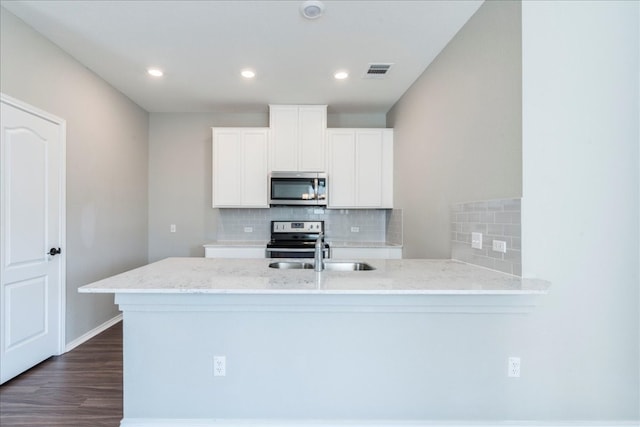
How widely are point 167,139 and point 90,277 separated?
2.02 m

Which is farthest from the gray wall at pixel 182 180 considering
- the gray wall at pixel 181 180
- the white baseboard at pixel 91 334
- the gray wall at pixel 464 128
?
the gray wall at pixel 464 128

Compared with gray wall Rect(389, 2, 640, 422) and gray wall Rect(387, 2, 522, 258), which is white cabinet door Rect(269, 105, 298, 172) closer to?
gray wall Rect(387, 2, 522, 258)

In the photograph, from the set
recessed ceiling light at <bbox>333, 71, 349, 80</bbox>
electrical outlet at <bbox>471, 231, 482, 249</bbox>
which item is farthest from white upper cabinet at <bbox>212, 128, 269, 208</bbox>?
electrical outlet at <bbox>471, 231, 482, 249</bbox>

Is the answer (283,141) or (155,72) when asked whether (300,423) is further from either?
(155,72)

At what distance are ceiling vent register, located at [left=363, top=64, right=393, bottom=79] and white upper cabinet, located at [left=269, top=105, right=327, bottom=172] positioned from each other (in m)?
0.89

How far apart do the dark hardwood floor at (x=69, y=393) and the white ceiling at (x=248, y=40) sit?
2.58 m

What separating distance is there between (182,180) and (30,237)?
6.56 feet

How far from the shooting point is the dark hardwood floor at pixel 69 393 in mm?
1929

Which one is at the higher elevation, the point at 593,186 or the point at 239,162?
the point at 239,162

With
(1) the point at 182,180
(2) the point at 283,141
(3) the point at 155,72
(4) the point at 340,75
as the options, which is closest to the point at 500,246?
(4) the point at 340,75

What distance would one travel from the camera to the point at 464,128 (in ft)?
7.44

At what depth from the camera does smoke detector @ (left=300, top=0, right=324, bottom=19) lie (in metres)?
2.06

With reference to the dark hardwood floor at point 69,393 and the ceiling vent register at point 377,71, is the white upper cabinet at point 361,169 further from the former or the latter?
the dark hardwood floor at point 69,393

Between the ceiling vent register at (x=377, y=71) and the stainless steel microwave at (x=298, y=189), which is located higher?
the ceiling vent register at (x=377, y=71)
